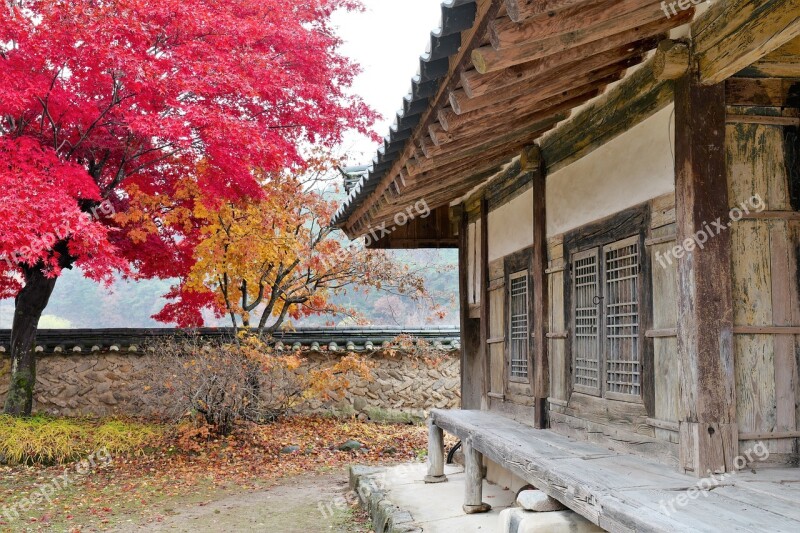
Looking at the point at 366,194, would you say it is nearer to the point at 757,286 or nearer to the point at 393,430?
the point at 757,286

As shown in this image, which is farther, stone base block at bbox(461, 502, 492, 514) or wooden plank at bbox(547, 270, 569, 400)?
stone base block at bbox(461, 502, 492, 514)

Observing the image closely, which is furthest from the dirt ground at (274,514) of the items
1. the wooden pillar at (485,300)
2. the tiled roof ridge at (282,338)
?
the tiled roof ridge at (282,338)

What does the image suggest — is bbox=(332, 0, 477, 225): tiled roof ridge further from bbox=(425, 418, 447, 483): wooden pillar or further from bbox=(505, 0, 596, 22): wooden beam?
bbox=(425, 418, 447, 483): wooden pillar

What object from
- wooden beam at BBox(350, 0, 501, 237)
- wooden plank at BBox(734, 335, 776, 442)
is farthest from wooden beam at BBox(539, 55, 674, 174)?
wooden plank at BBox(734, 335, 776, 442)

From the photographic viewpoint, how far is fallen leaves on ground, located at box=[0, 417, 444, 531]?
8.20 meters

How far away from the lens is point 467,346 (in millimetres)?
9414

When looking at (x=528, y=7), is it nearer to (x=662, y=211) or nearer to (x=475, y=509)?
(x=662, y=211)

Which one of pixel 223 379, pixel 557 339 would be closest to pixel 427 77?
pixel 557 339

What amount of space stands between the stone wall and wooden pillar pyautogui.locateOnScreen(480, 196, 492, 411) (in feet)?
23.6

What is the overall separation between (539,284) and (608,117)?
5.75ft

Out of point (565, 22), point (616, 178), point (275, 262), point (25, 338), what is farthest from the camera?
point (275, 262)

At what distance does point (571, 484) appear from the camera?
373cm

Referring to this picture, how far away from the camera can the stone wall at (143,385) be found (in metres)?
14.3

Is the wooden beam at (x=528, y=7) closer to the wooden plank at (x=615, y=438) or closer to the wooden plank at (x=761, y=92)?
the wooden plank at (x=761, y=92)
